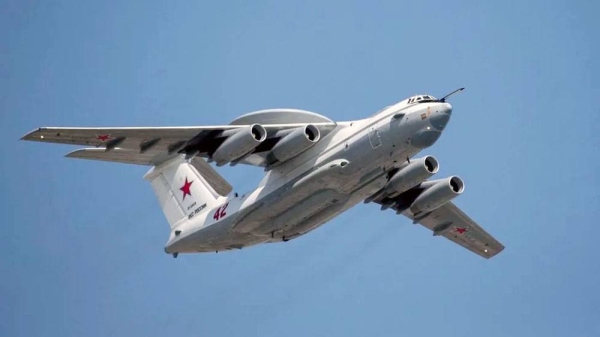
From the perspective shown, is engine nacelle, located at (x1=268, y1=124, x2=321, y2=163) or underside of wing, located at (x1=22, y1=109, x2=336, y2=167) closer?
underside of wing, located at (x1=22, y1=109, x2=336, y2=167)

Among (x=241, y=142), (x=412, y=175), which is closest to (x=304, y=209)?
(x=241, y=142)

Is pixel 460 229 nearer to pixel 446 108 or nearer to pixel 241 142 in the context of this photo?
pixel 446 108

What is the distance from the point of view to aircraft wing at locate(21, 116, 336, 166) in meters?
24.3

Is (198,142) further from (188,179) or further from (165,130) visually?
(188,179)

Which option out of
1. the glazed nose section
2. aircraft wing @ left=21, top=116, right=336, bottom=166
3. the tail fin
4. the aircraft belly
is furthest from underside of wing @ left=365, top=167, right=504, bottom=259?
the tail fin

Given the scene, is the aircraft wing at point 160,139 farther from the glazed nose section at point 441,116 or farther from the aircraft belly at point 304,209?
the glazed nose section at point 441,116

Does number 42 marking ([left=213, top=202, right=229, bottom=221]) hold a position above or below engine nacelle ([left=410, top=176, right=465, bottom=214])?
above

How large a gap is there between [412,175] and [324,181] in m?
2.28

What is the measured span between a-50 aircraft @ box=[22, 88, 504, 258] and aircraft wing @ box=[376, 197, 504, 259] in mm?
1279

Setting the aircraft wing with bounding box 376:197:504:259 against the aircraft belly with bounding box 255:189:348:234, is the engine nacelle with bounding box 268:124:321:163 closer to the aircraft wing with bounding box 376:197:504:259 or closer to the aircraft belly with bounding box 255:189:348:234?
the aircraft belly with bounding box 255:189:348:234

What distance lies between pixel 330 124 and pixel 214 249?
435cm

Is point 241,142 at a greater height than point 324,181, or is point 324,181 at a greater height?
point 241,142

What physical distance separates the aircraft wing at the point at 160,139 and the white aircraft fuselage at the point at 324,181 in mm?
601

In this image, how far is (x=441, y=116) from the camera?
23.6 metres
